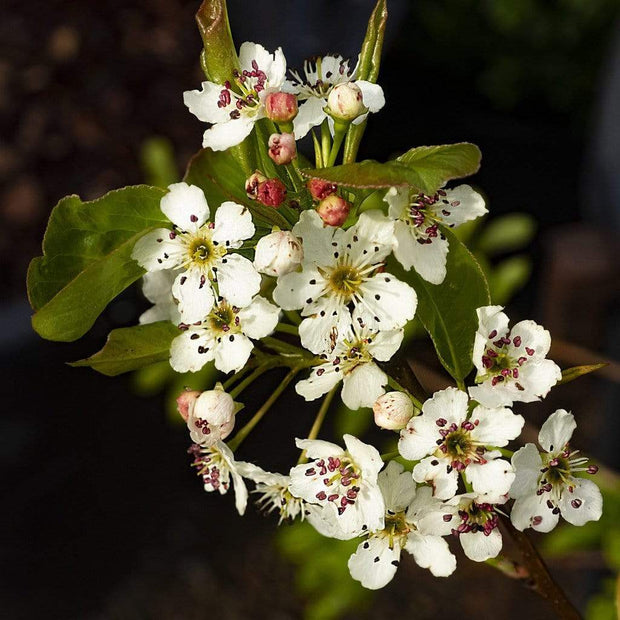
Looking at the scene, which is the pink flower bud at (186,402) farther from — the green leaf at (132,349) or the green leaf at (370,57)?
the green leaf at (370,57)

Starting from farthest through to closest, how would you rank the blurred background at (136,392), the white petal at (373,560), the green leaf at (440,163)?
1. the blurred background at (136,392)
2. the white petal at (373,560)
3. the green leaf at (440,163)

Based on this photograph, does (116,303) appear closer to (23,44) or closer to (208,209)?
(23,44)

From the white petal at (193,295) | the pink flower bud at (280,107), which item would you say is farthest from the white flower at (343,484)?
the pink flower bud at (280,107)

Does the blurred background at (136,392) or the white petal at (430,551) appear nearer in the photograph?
the white petal at (430,551)

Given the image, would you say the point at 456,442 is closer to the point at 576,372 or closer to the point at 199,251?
the point at 576,372

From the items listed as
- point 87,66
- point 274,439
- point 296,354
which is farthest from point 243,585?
point 296,354

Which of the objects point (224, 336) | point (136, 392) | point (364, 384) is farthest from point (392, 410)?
point (136, 392)

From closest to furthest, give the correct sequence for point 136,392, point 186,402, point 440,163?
1. point 440,163
2. point 186,402
3. point 136,392
